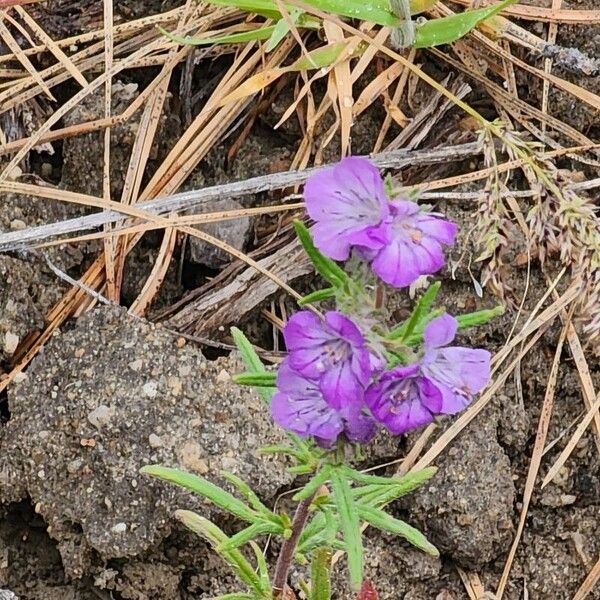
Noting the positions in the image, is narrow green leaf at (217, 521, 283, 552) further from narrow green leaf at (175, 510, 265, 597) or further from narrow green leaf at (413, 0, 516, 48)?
narrow green leaf at (413, 0, 516, 48)

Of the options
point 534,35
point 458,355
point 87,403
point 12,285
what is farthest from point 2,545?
point 534,35

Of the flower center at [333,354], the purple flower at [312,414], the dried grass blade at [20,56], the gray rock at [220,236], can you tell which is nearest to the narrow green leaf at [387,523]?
the purple flower at [312,414]

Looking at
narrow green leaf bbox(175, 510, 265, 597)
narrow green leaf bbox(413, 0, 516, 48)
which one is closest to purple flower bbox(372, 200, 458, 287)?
narrow green leaf bbox(175, 510, 265, 597)

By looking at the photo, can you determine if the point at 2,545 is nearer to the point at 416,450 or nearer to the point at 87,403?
the point at 87,403

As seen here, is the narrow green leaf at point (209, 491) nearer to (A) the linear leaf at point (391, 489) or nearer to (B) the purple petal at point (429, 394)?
(A) the linear leaf at point (391, 489)

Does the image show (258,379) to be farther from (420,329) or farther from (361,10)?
(361,10)

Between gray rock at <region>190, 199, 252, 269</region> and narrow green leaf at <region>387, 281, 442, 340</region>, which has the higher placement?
narrow green leaf at <region>387, 281, 442, 340</region>

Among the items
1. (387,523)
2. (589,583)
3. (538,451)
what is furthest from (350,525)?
(589,583)
